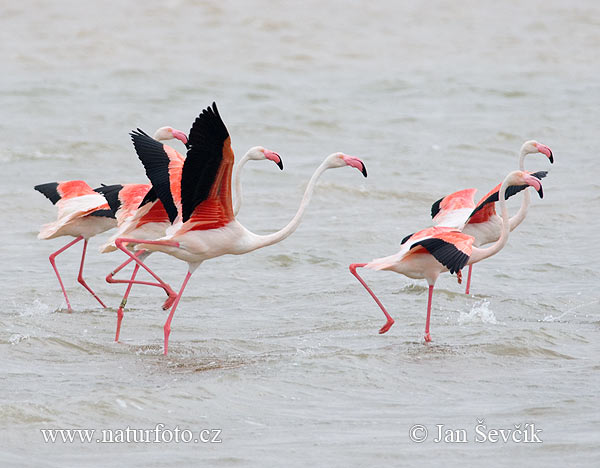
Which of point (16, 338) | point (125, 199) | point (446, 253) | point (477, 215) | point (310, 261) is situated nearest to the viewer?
point (446, 253)

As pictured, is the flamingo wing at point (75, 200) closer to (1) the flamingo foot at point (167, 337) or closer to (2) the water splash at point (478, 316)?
(1) the flamingo foot at point (167, 337)

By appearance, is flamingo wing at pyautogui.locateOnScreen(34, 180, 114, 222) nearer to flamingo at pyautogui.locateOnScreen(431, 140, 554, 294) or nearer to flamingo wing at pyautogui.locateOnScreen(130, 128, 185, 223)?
flamingo wing at pyautogui.locateOnScreen(130, 128, 185, 223)

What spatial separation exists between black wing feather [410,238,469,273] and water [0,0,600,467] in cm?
67

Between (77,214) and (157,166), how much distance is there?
5.03 ft

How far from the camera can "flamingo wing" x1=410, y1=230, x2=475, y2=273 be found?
297 inches

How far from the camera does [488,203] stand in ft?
30.1

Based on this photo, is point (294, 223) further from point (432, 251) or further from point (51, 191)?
point (51, 191)

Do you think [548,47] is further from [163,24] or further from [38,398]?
[38,398]

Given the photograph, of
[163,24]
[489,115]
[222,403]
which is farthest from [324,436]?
[163,24]

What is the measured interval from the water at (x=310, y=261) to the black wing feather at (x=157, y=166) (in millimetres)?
1122

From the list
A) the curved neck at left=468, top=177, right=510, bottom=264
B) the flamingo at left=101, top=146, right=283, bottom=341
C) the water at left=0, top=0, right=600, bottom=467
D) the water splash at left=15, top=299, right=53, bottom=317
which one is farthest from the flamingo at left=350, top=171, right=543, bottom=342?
the water splash at left=15, top=299, right=53, bottom=317

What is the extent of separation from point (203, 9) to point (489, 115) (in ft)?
37.7

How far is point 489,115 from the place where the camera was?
20.6m

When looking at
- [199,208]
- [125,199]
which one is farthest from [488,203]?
[125,199]
